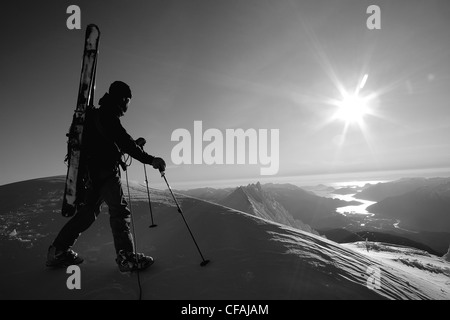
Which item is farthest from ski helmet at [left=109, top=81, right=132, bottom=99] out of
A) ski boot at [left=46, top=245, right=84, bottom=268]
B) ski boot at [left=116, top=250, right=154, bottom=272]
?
ski boot at [left=46, top=245, right=84, bottom=268]

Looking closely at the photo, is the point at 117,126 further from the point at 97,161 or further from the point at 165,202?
the point at 165,202

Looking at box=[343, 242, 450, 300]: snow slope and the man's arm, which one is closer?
the man's arm

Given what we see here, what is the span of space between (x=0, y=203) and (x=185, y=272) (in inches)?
361

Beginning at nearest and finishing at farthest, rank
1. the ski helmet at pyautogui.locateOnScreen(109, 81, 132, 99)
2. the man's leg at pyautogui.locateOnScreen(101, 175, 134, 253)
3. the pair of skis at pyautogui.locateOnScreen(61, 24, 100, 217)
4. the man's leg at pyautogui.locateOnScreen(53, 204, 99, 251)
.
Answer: the man's leg at pyautogui.locateOnScreen(101, 175, 134, 253)
the man's leg at pyautogui.locateOnScreen(53, 204, 99, 251)
the pair of skis at pyautogui.locateOnScreen(61, 24, 100, 217)
the ski helmet at pyautogui.locateOnScreen(109, 81, 132, 99)

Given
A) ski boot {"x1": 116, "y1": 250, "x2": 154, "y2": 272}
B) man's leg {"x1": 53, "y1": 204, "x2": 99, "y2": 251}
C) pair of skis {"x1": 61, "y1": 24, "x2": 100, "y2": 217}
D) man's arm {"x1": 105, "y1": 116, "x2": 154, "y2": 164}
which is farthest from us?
pair of skis {"x1": 61, "y1": 24, "x2": 100, "y2": 217}

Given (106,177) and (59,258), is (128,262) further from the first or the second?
(106,177)

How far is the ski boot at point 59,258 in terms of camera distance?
15.3ft

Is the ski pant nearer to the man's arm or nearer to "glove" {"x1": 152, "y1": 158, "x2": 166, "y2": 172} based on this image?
the man's arm

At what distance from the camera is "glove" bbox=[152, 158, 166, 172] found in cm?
478

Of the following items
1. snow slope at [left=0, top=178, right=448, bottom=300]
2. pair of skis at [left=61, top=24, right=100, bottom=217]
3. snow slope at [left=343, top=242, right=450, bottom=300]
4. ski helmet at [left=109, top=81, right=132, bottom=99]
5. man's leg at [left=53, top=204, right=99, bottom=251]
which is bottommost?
snow slope at [left=343, top=242, right=450, bottom=300]

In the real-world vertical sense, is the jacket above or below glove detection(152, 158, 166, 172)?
above

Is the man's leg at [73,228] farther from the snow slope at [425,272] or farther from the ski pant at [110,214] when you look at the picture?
the snow slope at [425,272]

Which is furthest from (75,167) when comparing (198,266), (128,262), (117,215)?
(198,266)
